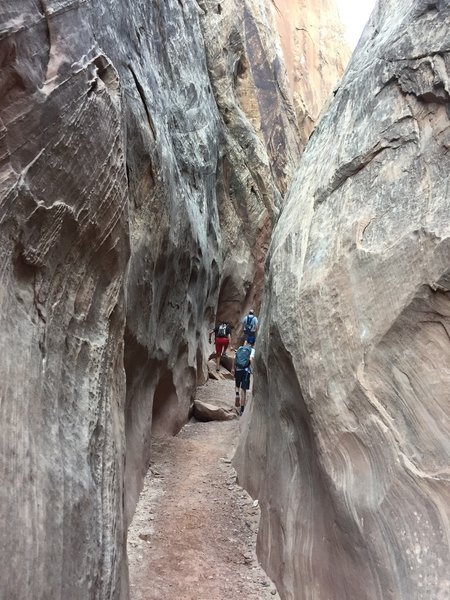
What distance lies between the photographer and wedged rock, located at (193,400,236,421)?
11.4 m

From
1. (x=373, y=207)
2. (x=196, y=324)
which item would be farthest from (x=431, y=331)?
(x=196, y=324)

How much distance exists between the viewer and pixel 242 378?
1163cm

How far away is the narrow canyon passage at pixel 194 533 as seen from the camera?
514 cm

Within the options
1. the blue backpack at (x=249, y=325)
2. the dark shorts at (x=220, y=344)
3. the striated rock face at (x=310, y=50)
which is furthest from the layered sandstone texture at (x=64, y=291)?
the striated rock face at (x=310, y=50)

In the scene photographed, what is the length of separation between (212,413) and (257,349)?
13.1 ft

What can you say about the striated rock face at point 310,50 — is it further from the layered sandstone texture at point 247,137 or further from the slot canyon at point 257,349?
the slot canyon at point 257,349

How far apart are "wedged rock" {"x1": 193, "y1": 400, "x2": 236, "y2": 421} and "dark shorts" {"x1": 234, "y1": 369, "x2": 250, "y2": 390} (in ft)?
2.20

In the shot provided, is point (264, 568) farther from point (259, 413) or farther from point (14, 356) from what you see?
point (14, 356)

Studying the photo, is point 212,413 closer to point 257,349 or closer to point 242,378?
point 242,378

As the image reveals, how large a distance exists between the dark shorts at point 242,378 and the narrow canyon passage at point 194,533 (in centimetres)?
250

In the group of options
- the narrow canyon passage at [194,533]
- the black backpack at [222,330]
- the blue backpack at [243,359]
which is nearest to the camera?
the narrow canyon passage at [194,533]

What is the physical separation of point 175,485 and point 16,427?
16.1 feet

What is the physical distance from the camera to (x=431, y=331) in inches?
167

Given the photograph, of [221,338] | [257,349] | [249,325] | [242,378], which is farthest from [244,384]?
[257,349]
